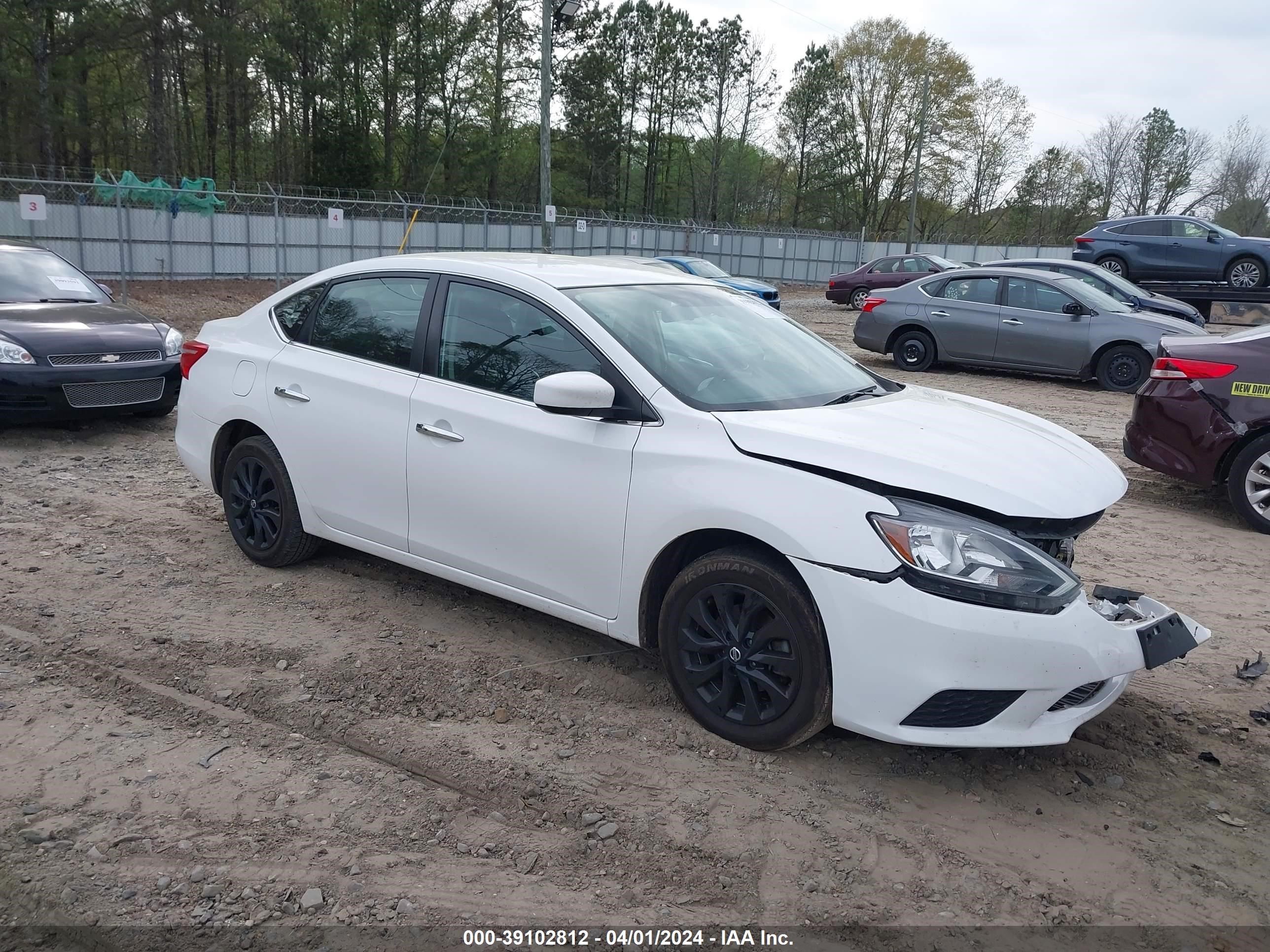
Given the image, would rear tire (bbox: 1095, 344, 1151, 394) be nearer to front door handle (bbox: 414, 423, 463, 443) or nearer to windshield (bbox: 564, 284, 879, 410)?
windshield (bbox: 564, 284, 879, 410)

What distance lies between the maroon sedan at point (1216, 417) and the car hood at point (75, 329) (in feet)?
26.3

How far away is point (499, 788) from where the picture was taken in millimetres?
3418

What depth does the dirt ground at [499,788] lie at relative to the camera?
287 cm

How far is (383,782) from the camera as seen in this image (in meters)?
3.44

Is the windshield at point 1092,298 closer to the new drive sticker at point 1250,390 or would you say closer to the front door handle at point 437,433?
the new drive sticker at point 1250,390

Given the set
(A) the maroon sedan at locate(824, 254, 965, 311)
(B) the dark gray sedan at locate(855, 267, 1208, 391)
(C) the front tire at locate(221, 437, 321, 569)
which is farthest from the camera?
(A) the maroon sedan at locate(824, 254, 965, 311)

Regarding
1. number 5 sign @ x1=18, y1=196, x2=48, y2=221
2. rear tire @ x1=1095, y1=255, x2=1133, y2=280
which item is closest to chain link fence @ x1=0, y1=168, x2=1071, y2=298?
number 5 sign @ x1=18, y1=196, x2=48, y2=221

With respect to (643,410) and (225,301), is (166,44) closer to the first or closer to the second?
(225,301)

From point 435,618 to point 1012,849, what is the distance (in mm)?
2766

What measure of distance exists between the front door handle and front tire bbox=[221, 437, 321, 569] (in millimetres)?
1078

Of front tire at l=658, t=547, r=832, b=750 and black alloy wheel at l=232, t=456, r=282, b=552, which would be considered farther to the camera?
black alloy wheel at l=232, t=456, r=282, b=552

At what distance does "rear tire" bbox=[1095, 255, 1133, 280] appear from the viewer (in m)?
21.2

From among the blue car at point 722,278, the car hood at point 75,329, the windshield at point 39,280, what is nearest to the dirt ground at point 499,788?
the car hood at point 75,329

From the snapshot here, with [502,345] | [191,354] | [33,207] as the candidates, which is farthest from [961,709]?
[33,207]
